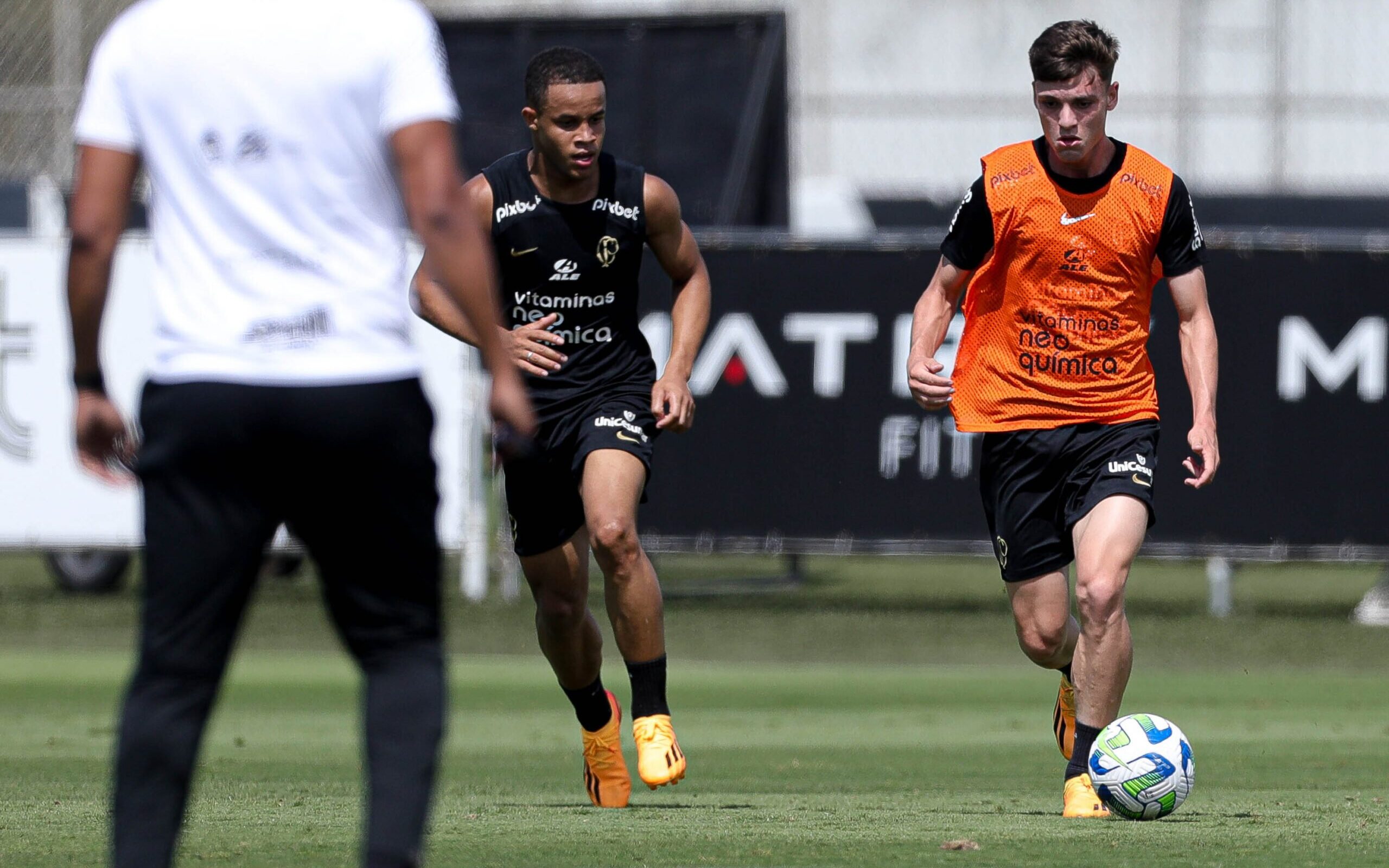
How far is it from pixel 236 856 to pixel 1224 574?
11233 millimetres

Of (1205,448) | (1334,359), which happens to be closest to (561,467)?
(1205,448)

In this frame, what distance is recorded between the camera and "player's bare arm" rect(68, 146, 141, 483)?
3.50m

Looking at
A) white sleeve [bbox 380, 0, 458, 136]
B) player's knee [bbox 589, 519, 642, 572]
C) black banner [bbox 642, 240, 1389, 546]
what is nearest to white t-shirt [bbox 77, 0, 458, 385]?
white sleeve [bbox 380, 0, 458, 136]

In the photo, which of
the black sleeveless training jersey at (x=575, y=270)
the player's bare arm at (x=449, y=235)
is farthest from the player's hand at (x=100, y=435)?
the black sleeveless training jersey at (x=575, y=270)

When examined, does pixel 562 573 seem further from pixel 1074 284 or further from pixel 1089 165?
pixel 1089 165

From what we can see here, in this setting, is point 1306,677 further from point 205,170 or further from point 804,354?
point 205,170

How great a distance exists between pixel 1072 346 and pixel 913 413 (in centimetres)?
779

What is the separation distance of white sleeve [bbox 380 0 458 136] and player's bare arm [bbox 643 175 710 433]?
3.21m

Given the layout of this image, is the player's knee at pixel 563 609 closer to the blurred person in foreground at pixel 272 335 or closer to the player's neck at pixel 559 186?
the player's neck at pixel 559 186

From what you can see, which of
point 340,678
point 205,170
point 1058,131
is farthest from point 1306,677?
point 205,170

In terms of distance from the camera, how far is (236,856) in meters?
5.17

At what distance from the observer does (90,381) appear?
3543 mm

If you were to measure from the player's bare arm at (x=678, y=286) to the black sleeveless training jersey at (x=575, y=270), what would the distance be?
7 centimetres

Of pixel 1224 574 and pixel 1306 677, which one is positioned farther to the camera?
pixel 1224 574
